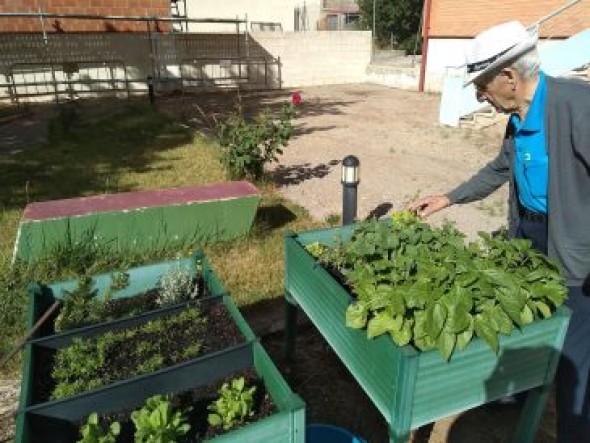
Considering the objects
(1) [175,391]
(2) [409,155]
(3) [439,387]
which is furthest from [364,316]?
(2) [409,155]

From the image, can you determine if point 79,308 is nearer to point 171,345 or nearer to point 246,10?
point 171,345

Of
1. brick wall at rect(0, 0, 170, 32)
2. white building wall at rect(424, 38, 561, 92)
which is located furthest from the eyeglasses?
white building wall at rect(424, 38, 561, 92)

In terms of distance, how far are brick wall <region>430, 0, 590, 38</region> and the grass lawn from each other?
442 inches

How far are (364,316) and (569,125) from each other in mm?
1197

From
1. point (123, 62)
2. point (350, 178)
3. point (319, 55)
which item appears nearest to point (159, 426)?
point (350, 178)

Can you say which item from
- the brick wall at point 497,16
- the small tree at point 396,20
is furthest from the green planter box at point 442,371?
the small tree at point 396,20

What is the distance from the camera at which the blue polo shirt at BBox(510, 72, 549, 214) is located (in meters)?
2.14

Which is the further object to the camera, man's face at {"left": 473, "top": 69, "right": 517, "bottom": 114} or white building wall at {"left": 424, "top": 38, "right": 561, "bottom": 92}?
white building wall at {"left": 424, "top": 38, "right": 561, "bottom": 92}

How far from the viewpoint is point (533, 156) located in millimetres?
2234

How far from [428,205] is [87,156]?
7.29 meters

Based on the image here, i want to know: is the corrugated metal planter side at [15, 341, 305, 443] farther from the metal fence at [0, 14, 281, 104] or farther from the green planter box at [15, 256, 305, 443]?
the metal fence at [0, 14, 281, 104]

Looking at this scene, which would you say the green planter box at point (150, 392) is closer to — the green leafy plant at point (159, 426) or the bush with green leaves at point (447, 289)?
the green leafy plant at point (159, 426)

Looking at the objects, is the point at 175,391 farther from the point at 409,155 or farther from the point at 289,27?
the point at 289,27

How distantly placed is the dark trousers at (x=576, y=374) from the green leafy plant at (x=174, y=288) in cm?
202
